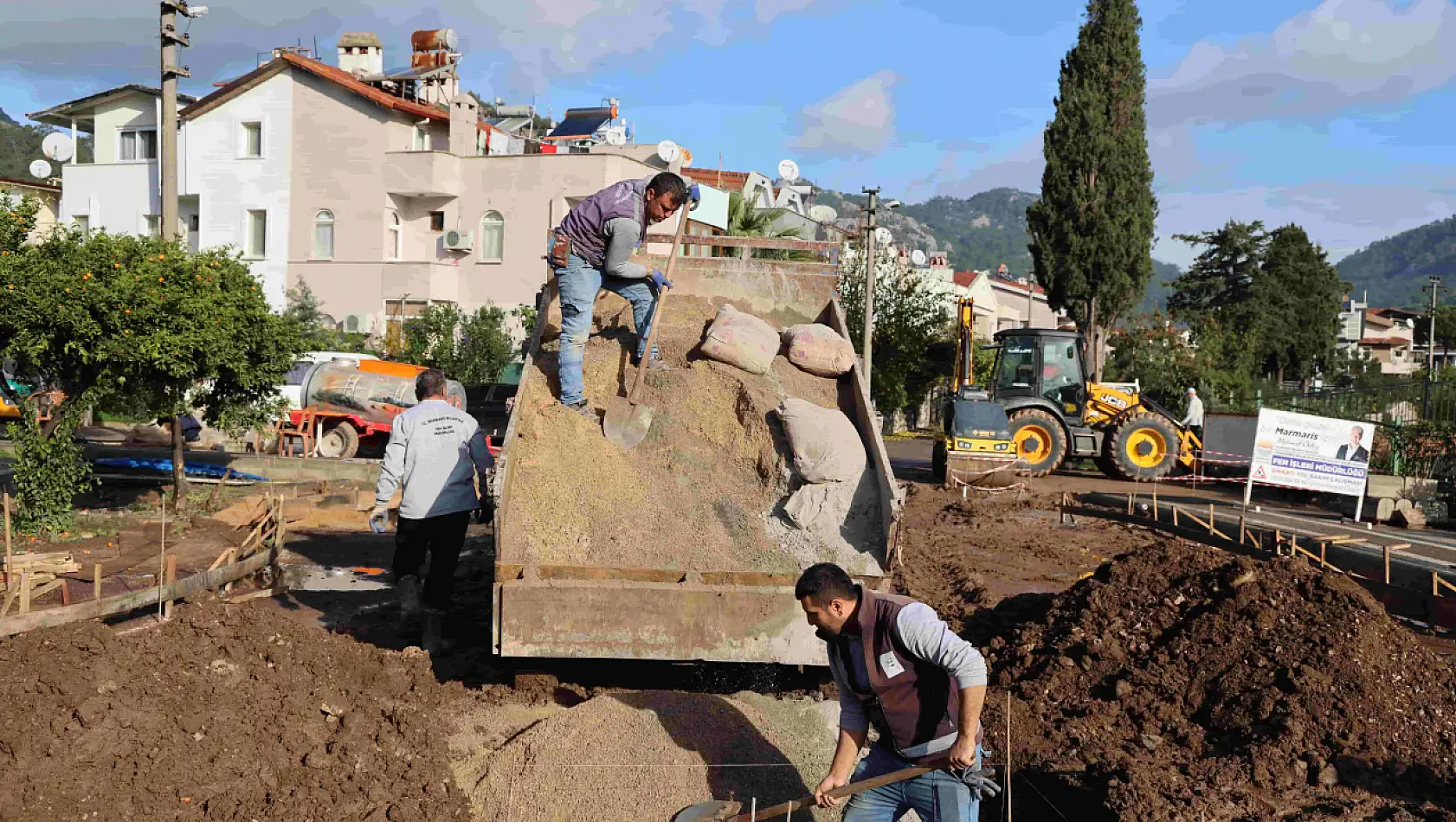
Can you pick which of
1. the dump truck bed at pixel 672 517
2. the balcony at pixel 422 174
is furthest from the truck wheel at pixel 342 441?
the balcony at pixel 422 174

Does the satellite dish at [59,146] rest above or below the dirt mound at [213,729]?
above

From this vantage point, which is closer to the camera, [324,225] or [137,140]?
[324,225]

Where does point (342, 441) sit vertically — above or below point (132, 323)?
below

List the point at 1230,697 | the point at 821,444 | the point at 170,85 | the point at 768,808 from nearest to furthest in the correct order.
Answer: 1. the point at 768,808
2. the point at 1230,697
3. the point at 821,444
4. the point at 170,85

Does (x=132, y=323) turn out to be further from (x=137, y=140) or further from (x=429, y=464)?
(x=137, y=140)

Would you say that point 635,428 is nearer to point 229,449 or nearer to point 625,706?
point 625,706

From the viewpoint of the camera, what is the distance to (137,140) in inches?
1222

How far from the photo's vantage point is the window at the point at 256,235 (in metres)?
29.7

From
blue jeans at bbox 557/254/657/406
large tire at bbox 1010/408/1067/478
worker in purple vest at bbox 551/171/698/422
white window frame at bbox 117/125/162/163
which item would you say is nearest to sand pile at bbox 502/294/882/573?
blue jeans at bbox 557/254/657/406

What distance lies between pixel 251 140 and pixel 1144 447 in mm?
23678

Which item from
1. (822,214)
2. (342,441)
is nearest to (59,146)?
(342,441)

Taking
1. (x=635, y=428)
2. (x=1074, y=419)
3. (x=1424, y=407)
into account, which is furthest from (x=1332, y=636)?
(x=1424, y=407)

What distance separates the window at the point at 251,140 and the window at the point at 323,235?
8.86 ft

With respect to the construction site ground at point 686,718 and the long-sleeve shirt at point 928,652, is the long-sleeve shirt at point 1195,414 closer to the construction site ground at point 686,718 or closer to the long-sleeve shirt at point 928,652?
the construction site ground at point 686,718
